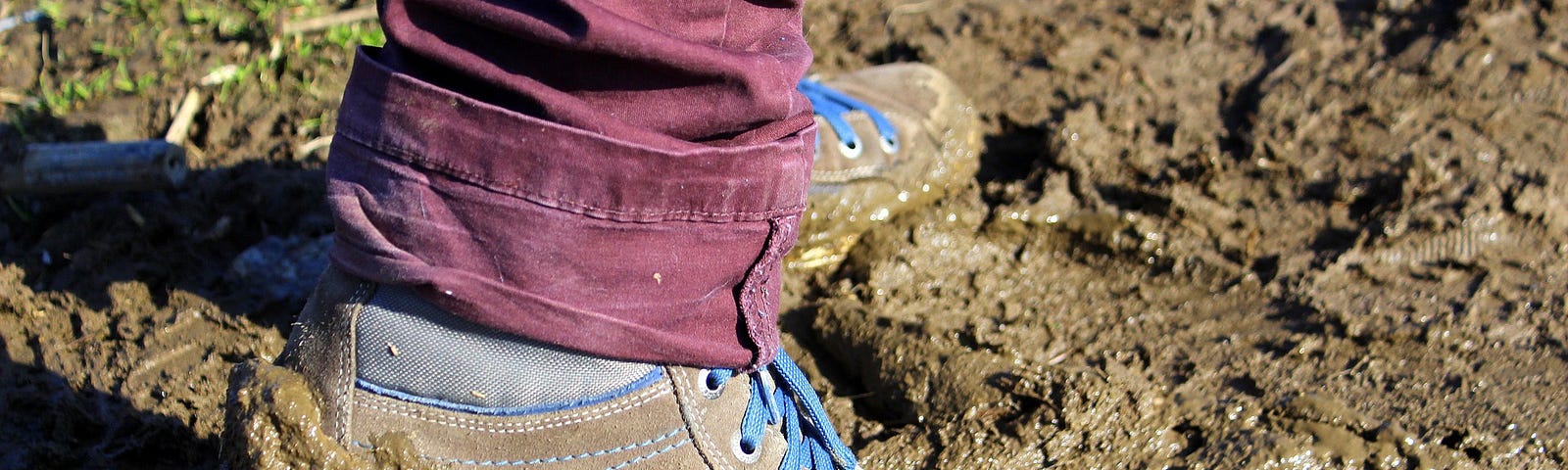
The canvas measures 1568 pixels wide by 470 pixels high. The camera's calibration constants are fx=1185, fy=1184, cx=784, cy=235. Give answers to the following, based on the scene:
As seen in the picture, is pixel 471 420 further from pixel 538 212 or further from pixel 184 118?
pixel 184 118

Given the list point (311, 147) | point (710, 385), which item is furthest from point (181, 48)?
point (710, 385)

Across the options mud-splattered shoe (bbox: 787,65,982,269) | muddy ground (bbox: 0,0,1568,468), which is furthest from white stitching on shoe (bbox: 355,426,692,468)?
mud-splattered shoe (bbox: 787,65,982,269)

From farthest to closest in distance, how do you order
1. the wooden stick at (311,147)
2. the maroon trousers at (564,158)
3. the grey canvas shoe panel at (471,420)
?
the wooden stick at (311,147) → the grey canvas shoe panel at (471,420) → the maroon trousers at (564,158)

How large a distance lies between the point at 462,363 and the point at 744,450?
0.35 m

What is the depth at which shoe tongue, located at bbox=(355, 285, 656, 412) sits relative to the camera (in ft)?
4.16

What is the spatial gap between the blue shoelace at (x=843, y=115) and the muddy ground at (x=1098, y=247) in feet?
0.57

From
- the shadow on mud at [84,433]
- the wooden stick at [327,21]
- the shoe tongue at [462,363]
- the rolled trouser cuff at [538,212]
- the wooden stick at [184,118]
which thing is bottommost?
the shadow on mud at [84,433]

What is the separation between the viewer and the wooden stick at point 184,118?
261 cm

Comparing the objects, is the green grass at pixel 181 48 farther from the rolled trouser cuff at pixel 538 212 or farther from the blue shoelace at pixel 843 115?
the rolled trouser cuff at pixel 538 212

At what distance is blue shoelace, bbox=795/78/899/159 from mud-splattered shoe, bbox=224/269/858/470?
1.10 m

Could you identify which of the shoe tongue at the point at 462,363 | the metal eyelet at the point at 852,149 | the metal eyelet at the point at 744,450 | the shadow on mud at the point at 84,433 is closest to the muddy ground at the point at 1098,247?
the shadow on mud at the point at 84,433

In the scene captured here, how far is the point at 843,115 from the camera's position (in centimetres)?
247

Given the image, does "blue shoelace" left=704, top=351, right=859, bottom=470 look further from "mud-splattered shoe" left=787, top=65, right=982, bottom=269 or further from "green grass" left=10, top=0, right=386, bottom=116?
"green grass" left=10, top=0, right=386, bottom=116

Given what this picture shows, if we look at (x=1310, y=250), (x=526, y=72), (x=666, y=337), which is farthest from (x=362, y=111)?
(x=1310, y=250)
